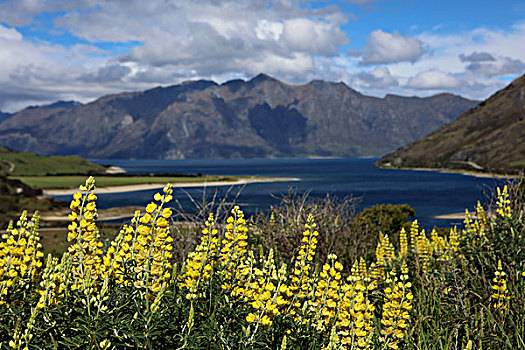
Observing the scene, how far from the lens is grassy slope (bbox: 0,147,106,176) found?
12691 centimetres

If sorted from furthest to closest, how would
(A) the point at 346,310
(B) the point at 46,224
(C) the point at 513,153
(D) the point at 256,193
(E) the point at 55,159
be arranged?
(C) the point at 513,153
(E) the point at 55,159
(D) the point at 256,193
(B) the point at 46,224
(A) the point at 346,310

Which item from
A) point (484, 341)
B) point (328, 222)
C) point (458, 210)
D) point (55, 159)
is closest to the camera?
point (484, 341)

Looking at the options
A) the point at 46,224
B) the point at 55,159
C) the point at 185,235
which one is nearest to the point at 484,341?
the point at 185,235

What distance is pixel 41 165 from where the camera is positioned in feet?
457

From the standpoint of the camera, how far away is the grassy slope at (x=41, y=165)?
4996 inches

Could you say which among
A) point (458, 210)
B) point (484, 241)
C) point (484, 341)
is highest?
point (484, 241)

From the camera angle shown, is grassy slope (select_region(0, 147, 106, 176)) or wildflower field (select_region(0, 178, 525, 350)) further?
grassy slope (select_region(0, 147, 106, 176))

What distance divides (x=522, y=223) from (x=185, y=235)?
734cm

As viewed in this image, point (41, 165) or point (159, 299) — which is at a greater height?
point (159, 299)

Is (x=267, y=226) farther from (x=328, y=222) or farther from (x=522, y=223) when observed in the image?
(x=522, y=223)

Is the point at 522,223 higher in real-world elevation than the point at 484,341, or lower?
higher

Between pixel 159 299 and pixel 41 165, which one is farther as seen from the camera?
pixel 41 165

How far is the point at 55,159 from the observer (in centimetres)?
15525

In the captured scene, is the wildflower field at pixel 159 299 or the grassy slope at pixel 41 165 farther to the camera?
the grassy slope at pixel 41 165
